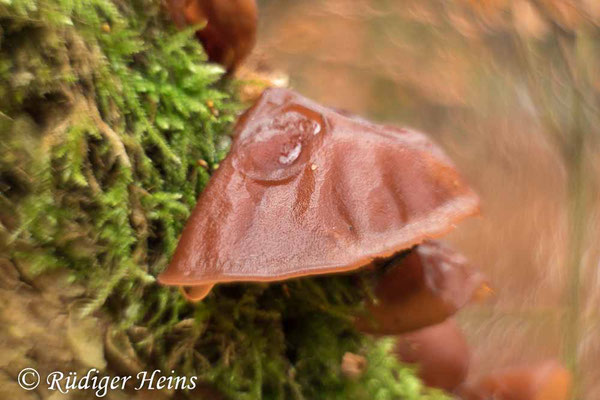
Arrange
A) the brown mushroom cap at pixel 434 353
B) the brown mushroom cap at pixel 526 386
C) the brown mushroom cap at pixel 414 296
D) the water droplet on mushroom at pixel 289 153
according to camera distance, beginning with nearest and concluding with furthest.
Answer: the water droplet on mushroom at pixel 289 153
the brown mushroom cap at pixel 414 296
the brown mushroom cap at pixel 434 353
the brown mushroom cap at pixel 526 386

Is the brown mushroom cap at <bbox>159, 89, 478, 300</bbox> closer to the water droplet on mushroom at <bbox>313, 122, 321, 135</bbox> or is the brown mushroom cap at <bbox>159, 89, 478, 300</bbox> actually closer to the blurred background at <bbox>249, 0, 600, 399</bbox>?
the water droplet on mushroom at <bbox>313, 122, 321, 135</bbox>

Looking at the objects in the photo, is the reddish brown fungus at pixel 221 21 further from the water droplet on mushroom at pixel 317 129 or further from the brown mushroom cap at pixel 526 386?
the brown mushroom cap at pixel 526 386

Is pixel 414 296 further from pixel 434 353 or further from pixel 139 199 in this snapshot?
pixel 139 199

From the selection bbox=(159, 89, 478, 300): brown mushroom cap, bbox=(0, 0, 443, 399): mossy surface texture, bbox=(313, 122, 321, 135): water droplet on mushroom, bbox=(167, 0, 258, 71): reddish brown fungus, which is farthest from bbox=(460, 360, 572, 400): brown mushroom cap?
bbox=(167, 0, 258, 71): reddish brown fungus

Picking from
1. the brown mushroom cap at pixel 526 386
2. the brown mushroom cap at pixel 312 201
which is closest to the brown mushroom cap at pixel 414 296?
the brown mushroom cap at pixel 312 201

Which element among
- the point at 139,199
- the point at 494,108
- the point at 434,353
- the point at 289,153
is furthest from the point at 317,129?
the point at 494,108

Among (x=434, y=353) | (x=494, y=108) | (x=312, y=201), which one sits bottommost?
(x=494, y=108)
